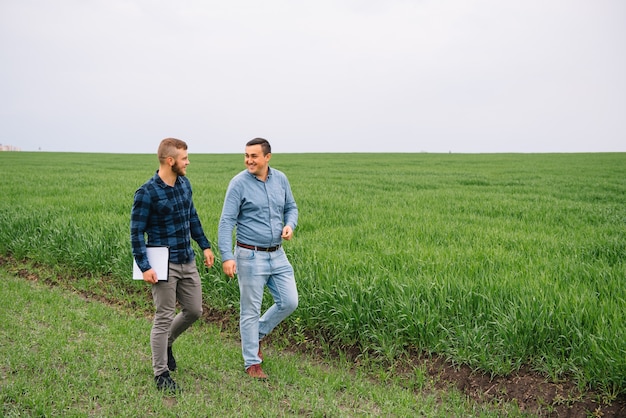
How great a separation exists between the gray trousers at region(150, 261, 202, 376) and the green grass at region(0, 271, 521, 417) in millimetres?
295

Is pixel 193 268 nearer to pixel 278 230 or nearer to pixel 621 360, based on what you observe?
pixel 278 230

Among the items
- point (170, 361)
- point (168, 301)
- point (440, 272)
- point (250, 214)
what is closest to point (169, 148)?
point (250, 214)

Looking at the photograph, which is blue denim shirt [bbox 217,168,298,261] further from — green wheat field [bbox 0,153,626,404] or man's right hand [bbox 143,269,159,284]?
green wheat field [bbox 0,153,626,404]

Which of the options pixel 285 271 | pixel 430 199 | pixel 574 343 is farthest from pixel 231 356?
pixel 430 199

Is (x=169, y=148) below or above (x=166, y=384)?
above

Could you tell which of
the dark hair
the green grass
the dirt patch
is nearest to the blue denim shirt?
the dark hair

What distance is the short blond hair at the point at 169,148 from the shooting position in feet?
12.8

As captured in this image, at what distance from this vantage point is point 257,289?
14.0 feet

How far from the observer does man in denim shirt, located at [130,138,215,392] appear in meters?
3.89

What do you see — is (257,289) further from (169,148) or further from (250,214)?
(169,148)

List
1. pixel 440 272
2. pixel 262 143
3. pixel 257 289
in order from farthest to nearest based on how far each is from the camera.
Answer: pixel 440 272 → pixel 257 289 → pixel 262 143

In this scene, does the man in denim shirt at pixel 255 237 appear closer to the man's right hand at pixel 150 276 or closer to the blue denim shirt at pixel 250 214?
the blue denim shirt at pixel 250 214

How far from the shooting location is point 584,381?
387cm

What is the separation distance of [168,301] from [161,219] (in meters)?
0.67
